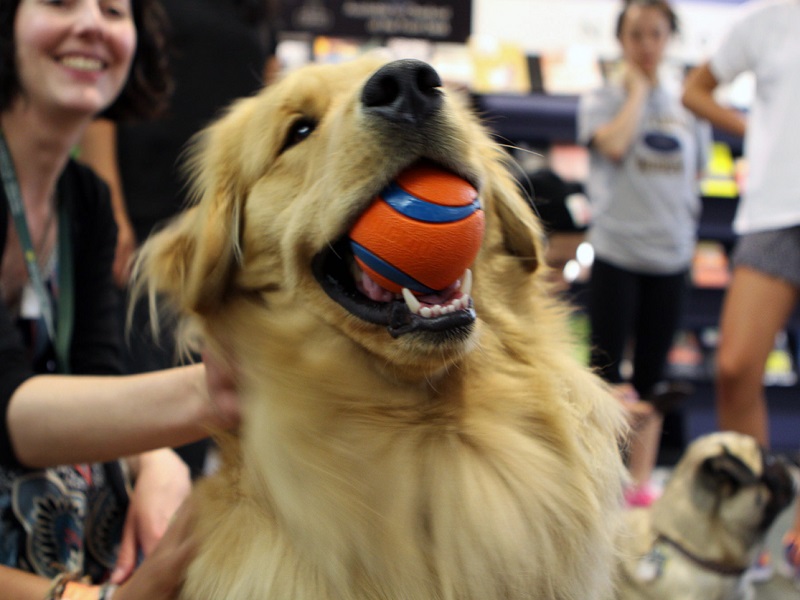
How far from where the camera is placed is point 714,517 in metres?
2.00

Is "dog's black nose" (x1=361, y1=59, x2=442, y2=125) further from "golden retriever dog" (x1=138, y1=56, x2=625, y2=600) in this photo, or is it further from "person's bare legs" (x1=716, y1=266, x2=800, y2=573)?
"person's bare legs" (x1=716, y1=266, x2=800, y2=573)

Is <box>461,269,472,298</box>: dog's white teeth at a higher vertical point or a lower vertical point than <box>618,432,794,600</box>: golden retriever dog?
higher

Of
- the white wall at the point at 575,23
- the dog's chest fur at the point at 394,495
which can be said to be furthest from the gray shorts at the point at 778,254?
the white wall at the point at 575,23

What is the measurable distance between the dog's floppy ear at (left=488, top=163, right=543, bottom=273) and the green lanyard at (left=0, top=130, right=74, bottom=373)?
2.66 ft

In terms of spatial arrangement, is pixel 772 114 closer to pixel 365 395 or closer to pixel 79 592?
pixel 365 395

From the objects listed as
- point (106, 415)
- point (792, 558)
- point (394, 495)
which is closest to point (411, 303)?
point (394, 495)

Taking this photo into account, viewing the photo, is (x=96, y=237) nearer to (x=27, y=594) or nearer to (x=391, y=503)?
(x=27, y=594)

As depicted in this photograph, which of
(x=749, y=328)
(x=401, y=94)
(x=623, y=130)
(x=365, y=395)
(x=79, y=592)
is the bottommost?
(x=749, y=328)

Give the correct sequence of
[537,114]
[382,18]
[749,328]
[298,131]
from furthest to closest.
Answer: [537,114] < [382,18] < [749,328] < [298,131]

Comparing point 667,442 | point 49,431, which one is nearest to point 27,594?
point 49,431

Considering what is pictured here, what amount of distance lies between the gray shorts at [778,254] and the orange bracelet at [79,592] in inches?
69.7

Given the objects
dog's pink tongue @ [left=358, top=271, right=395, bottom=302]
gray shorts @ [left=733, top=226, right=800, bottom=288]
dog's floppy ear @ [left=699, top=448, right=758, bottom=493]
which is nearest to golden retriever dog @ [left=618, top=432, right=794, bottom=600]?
dog's floppy ear @ [left=699, top=448, right=758, bottom=493]

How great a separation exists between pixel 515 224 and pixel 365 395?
37 cm

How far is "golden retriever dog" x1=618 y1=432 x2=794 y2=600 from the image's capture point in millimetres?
1854
